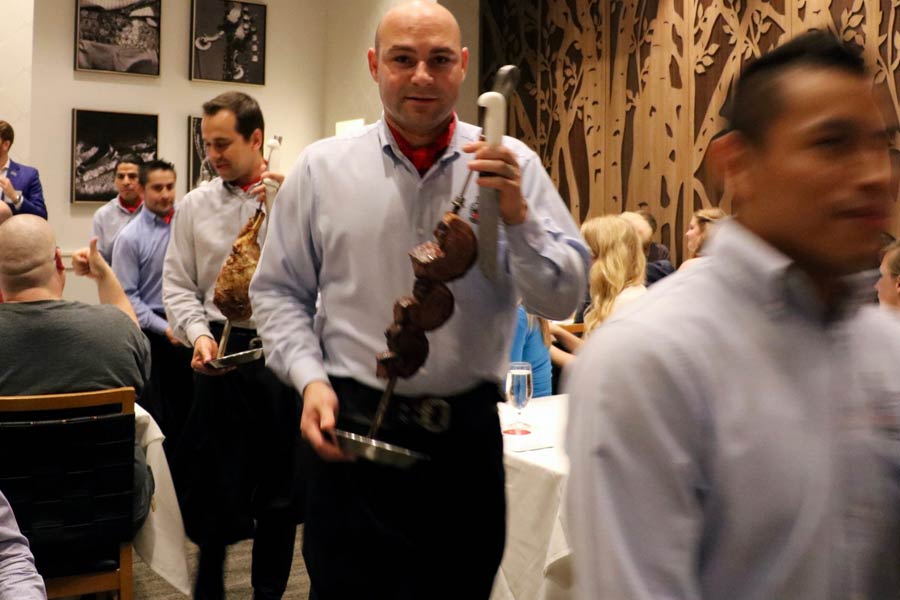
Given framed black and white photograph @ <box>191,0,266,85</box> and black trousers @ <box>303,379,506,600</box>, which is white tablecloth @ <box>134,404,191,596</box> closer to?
black trousers @ <box>303,379,506,600</box>

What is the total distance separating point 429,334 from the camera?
1988mm

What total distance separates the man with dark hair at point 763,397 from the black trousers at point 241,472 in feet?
7.81

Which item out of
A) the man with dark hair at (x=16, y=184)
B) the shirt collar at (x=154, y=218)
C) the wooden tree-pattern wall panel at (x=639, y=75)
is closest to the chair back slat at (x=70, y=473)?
the shirt collar at (x=154, y=218)

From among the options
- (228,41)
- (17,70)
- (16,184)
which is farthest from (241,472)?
(228,41)

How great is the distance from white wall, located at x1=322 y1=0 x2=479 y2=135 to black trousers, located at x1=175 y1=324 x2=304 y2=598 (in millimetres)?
5480

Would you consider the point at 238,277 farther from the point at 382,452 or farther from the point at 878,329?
the point at 878,329

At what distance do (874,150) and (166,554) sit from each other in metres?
2.89

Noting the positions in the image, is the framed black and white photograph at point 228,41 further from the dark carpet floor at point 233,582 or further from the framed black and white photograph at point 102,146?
the dark carpet floor at point 233,582

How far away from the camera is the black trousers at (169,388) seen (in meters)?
4.93

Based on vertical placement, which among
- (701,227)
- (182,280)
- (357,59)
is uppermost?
(357,59)

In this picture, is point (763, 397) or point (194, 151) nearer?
point (763, 397)

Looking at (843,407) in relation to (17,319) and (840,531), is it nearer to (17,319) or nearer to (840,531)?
(840,531)

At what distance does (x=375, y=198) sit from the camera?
2.05 meters

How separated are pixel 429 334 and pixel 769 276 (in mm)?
1059
